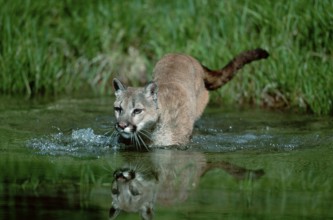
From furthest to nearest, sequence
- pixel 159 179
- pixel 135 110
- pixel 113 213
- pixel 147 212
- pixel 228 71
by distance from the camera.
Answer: pixel 228 71 < pixel 135 110 < pixel 159 179 < pixel 147 212 < pixel 113 213

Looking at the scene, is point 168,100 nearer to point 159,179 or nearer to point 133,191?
point 159,179

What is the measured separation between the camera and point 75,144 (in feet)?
31.4

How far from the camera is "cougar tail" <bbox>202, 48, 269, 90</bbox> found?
11141 mm

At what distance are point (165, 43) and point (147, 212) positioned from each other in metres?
6.96

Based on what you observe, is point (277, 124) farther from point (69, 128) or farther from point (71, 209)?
point (71, 209)

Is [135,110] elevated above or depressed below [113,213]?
above

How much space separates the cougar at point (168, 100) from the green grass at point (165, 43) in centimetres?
119

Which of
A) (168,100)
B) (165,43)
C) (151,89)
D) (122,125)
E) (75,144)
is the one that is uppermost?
(165,43)

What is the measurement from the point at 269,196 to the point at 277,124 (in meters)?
4.33

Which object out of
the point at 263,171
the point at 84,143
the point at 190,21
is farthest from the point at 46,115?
the point at 263,171

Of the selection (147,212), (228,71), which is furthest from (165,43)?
(147,212)

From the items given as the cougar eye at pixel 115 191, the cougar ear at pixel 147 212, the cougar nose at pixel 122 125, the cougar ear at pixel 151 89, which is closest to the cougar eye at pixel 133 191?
the cougar eye at pixel 115 191

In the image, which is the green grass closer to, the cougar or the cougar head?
the cougar

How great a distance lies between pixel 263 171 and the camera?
8164 mm
